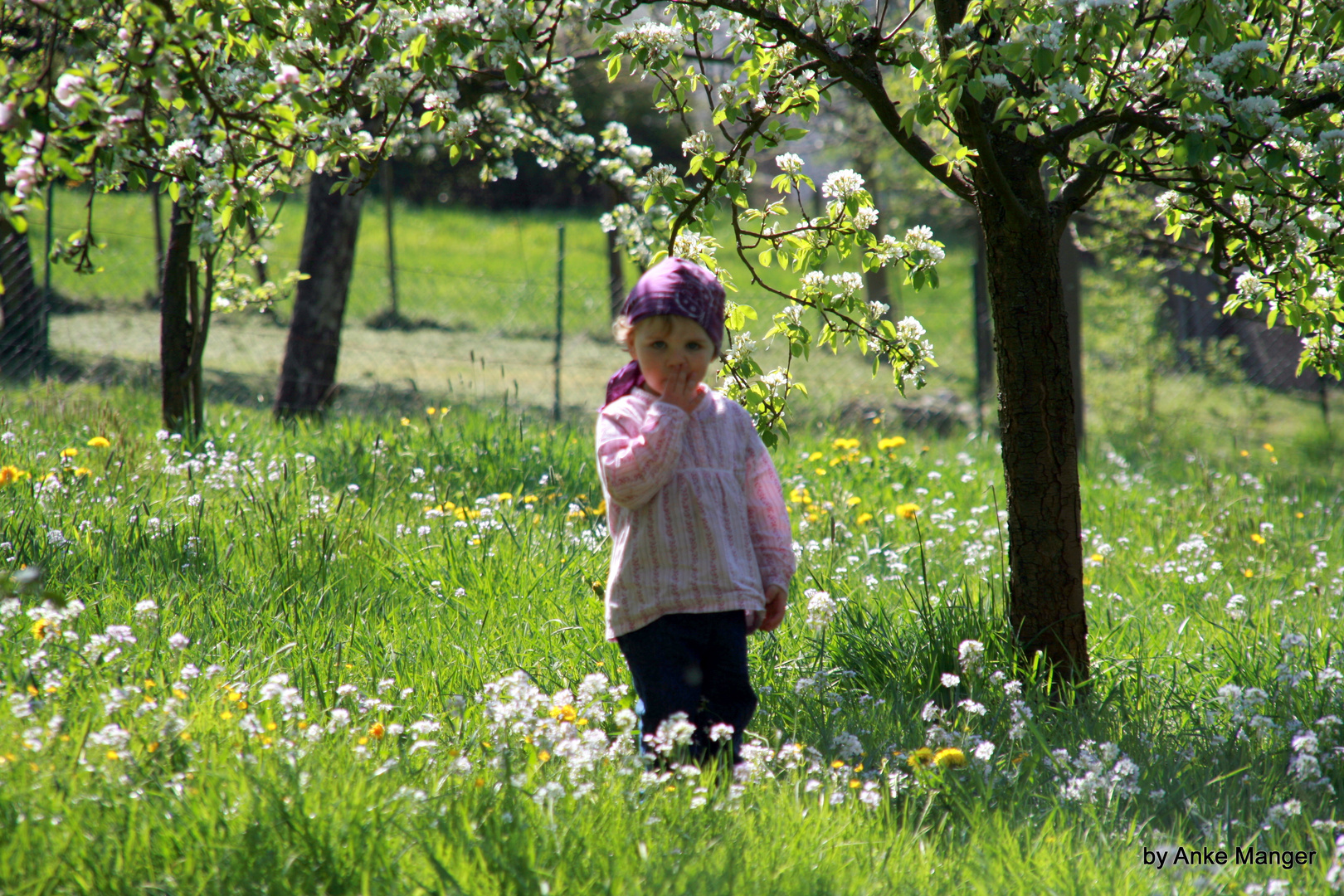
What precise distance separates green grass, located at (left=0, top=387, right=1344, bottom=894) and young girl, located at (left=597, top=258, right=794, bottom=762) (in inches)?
9.8

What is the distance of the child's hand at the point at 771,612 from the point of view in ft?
8.36

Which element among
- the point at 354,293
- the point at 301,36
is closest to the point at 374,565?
the point at 301,36

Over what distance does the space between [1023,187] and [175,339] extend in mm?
4885

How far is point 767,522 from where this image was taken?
8.48 ft

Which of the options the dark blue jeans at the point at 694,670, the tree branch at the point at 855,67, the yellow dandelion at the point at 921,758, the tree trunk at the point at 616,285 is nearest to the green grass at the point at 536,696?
the yellow dandelion at the point at 921,758

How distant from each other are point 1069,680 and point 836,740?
95 centimetres

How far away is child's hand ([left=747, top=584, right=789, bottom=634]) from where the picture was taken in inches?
100

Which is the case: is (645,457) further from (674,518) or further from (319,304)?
(319,304)

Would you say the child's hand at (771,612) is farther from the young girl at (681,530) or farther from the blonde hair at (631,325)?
the blonde hair at (631,325)

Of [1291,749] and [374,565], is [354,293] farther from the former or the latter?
[1291,749]

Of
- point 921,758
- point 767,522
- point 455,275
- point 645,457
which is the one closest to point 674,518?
point 645,457

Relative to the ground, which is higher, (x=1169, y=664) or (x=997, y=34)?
(x=997, y=34)

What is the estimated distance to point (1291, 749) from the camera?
2852 millimetres

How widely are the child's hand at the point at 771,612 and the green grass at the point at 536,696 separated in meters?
0.33
